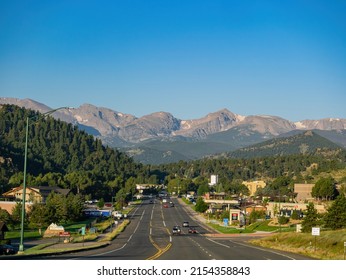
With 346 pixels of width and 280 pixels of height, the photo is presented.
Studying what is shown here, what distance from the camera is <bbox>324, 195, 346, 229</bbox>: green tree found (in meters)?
82.7

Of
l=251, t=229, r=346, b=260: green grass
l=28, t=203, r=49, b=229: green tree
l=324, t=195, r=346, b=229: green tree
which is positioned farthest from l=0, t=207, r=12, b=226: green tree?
l=251, t=229, r=346, b=260: green grass

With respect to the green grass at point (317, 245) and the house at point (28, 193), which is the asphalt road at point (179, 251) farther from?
the house at point (28, 193)

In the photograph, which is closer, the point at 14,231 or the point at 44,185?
the point at 14,231

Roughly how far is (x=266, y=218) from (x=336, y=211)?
5149cm

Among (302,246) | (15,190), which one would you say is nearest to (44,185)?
(15,190)

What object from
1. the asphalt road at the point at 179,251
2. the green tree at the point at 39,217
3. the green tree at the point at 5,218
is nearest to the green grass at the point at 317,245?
the asphalt road at the point at 179,251

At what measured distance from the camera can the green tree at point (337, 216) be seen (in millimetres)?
82688

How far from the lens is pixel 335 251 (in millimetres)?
49219

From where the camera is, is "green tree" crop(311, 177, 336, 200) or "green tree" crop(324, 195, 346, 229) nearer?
"green tree" crop(324, 195, 346, 229)

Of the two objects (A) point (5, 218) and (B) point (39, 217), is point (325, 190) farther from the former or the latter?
(A) point (5, 218)

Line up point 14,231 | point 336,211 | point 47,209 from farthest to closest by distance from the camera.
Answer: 1. point 47,209
2. point 14,231
3. point 336,211

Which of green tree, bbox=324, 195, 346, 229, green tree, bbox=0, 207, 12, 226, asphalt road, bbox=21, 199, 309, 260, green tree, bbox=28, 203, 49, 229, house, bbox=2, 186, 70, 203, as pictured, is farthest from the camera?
house, bbox=2, 186, 70, 203

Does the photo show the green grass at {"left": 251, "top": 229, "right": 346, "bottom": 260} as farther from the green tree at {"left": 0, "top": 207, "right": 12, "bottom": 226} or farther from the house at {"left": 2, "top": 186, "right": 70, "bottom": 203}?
the house at {"left": 2, "top": 186, "right": 70, "bottom": 203}

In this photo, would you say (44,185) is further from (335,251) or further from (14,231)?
(335,251)
